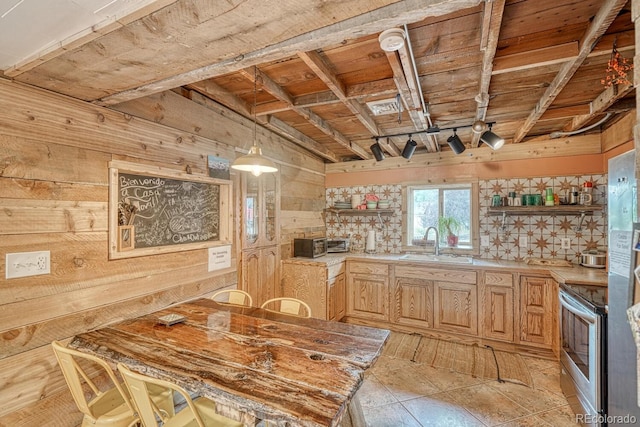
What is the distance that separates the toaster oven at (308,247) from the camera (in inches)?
147

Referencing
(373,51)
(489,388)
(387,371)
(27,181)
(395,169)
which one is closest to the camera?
(27,181)

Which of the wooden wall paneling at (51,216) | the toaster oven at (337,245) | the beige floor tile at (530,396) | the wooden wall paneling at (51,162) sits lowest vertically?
the beige floor tile at (530,396)

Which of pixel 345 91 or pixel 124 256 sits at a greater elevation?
pixel 345 91

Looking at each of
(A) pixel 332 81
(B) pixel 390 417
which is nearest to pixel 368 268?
(B) pixel 390 417

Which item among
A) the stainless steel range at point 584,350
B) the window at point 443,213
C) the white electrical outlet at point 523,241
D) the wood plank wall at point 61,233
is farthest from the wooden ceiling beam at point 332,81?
the white electrical outlet at point 523,241

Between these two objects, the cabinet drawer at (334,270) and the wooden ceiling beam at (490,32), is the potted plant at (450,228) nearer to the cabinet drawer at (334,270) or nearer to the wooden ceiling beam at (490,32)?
the cabinet drawer at (334,270)

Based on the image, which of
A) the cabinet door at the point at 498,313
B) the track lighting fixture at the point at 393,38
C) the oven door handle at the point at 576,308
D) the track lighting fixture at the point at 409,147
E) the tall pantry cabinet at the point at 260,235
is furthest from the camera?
the track lighting fixture at the point at 409,147

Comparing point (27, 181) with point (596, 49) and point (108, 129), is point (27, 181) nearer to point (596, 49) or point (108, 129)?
point (108, 129)

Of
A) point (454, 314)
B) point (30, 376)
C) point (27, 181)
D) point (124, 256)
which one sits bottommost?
point (454, 314)

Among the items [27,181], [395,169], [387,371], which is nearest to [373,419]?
[387,371]

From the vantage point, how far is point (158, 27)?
1149mm

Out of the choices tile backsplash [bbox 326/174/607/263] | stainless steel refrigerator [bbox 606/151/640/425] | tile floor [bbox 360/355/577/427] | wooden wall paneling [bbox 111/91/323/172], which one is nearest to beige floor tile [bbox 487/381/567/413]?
tile floor [bbox 360/355/577/427]

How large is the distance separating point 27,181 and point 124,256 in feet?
2.20

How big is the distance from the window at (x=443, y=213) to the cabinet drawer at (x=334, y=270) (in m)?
1.06
